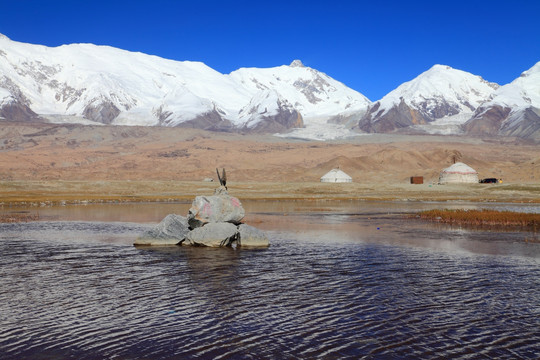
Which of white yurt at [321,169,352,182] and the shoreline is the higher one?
white yurt at [321,169,352,182]

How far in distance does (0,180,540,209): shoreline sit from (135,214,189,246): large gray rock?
4575 centimetres

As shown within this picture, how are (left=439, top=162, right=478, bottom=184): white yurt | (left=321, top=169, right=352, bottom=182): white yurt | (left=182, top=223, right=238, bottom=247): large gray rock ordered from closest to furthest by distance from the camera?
1. (left=182, top=223, right=238, bottom=247): large gray rock
2. (left=439, top=162, right=478, bottom=184): white yurt
3. (left=321, top=169, right=352, bottom=182): white yurt

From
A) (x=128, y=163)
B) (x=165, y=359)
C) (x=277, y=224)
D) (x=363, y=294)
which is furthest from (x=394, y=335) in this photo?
(x=128, y=163)

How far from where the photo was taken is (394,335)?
11.9m

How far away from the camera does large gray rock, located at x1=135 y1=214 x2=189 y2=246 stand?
26875mm

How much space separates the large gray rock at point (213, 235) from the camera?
25906mm

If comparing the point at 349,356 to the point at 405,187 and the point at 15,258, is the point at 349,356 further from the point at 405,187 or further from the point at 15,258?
the point at 405,187

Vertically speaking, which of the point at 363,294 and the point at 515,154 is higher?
the point at 515,154

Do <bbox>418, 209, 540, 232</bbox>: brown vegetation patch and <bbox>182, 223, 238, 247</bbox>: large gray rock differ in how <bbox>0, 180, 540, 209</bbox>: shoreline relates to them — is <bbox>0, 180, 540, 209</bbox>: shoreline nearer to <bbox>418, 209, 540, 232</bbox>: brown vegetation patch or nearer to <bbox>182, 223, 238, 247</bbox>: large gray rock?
<bbox>418, 209, 540, 232</bbox>: brown vegetation patch

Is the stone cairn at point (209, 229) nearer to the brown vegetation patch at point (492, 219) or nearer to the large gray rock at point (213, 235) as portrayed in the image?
the large gray rock at point (213, 235)

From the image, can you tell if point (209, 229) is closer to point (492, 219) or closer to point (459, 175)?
point (492, 219)

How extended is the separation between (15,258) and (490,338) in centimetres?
1830

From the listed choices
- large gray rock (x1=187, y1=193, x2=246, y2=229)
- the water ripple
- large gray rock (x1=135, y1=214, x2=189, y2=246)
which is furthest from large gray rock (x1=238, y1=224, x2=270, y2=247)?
large gray rock (x1=135, y1=214, x2=189, y2=246)

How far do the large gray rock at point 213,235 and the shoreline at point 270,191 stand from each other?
47.2m
